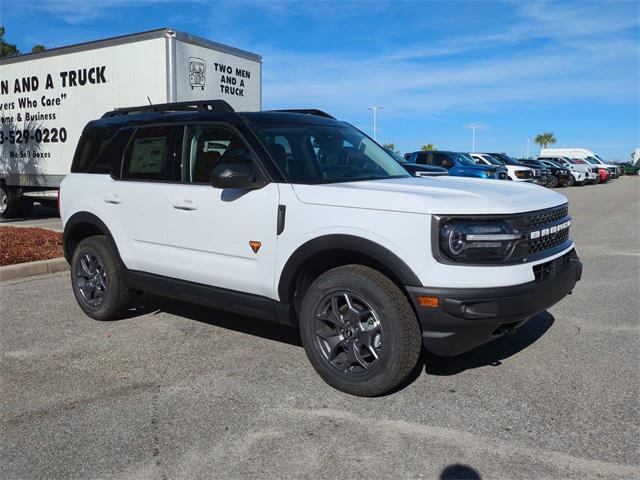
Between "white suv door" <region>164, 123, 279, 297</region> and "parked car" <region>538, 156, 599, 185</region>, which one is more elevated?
"parked car" <region>538, 156, 599, 185</region>

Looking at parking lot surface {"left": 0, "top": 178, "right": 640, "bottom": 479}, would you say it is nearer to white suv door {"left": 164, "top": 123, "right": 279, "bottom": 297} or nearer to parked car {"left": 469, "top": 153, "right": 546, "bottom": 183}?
white suv door {"left": 164, "top": 123, "right": 279, "bottom": 297}

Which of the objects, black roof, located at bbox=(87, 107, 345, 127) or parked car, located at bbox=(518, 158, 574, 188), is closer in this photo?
black roof, located at bbox=(87, 107, 345, 127)

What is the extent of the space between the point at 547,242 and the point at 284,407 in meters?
1.97

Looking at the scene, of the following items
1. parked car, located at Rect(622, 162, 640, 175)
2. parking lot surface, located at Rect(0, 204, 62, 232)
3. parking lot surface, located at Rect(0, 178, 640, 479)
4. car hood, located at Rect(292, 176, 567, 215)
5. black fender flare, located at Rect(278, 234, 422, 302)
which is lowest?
parking lot surface, located at Rect(0, 178, 640, 479)

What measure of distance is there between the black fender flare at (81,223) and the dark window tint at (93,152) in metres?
0.43

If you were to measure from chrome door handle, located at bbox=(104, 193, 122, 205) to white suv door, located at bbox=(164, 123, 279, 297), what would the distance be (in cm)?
66

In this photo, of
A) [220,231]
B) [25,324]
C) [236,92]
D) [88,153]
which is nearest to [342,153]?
[220,231]

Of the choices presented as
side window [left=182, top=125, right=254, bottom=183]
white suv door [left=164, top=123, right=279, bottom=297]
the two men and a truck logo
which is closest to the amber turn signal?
white suv door [left=164, top=123, right=279, bottom=297]

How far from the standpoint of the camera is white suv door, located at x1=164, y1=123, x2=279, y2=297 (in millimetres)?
4078

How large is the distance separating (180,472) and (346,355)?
134cm

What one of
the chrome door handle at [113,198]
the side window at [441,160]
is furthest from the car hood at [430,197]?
the side window at [441,160]

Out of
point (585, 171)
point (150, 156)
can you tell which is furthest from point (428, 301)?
point (585, 171)

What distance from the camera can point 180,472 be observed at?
9.41 ft

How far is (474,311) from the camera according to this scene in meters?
3.31
